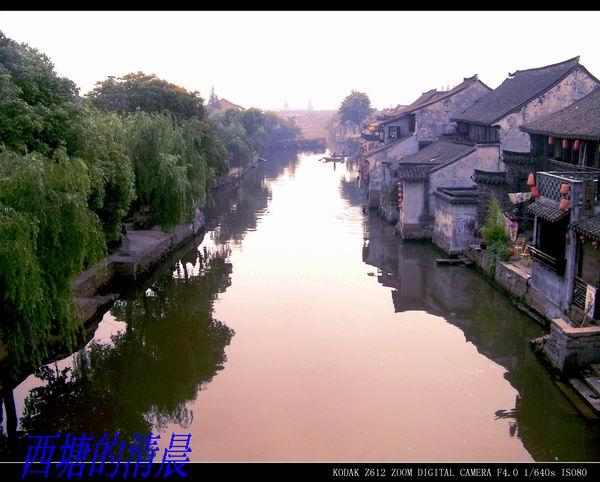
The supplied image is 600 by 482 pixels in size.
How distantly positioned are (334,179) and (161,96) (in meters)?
18.3

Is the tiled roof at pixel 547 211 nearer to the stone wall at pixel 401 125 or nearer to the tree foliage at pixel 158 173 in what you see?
the tree foliage at pixel 158 173

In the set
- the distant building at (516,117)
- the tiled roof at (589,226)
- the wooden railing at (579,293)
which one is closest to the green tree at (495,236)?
the distant building at (516,117)

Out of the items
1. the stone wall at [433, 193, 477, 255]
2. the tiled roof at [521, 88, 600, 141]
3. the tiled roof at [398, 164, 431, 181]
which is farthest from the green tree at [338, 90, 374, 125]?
the tiled roof at [521, 88, 600, 141]

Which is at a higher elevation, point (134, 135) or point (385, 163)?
point (134, 135)

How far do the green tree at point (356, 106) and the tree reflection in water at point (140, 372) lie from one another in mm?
56899

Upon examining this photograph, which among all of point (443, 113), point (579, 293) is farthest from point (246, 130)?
point (579, 293)

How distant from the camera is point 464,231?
67.6ft

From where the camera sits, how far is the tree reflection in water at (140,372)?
10359 mm

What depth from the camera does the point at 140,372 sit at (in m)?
12.3

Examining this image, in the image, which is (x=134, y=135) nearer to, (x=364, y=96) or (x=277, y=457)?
(x=277, y=457)

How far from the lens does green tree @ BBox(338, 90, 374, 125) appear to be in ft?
234

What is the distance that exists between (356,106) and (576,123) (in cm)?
5744

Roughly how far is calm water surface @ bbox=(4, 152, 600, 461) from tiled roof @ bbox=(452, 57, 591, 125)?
6968mm
